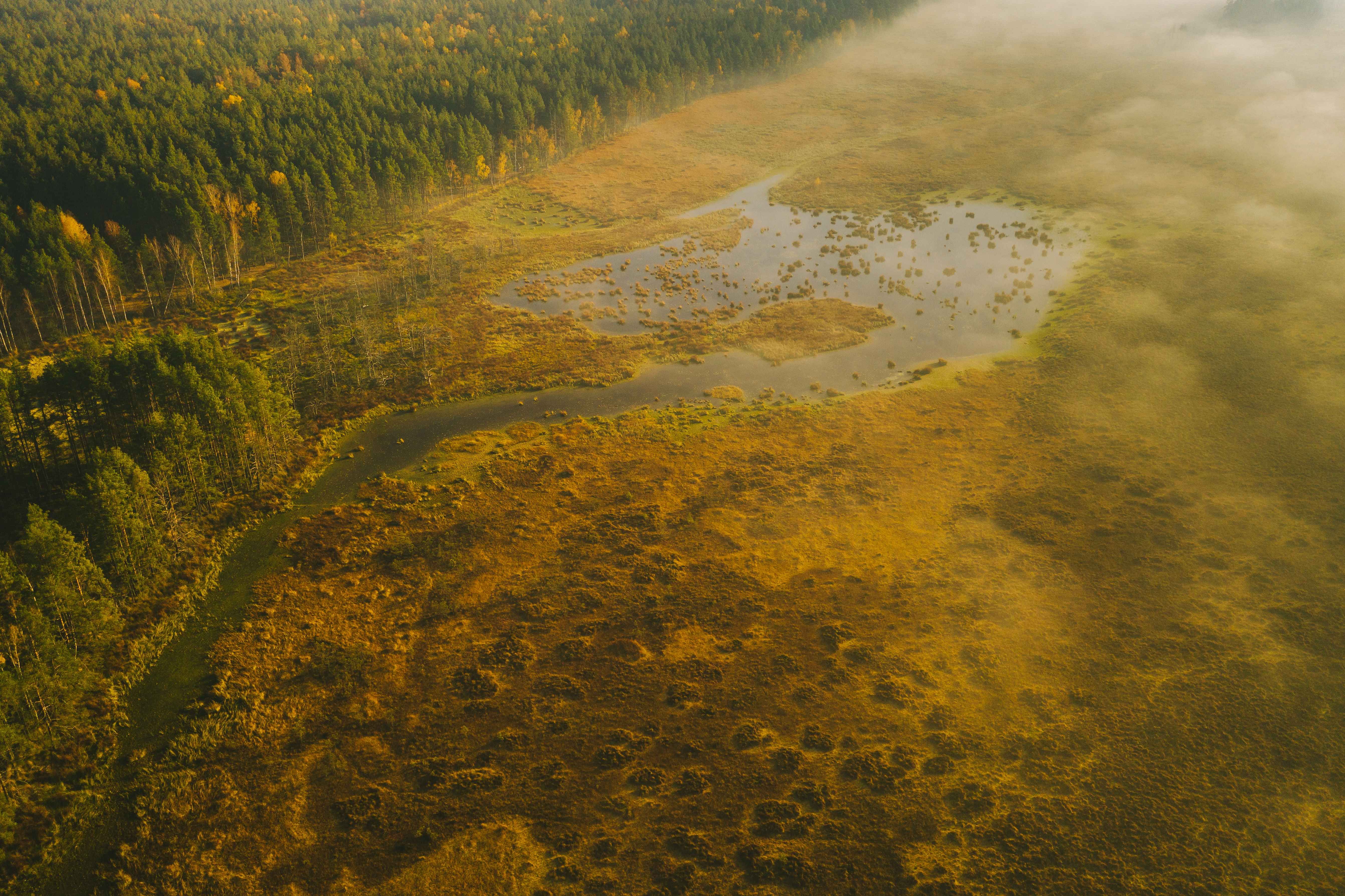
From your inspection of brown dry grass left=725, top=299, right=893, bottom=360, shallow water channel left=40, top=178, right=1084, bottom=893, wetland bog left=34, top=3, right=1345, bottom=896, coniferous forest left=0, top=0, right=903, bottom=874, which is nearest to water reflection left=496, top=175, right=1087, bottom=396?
shallow water channel left=40, top=178, right=1084, bottom=893

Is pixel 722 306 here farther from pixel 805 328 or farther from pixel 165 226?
pixel 165 226

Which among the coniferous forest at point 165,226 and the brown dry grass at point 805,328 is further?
the brown dry grass at point 805,328

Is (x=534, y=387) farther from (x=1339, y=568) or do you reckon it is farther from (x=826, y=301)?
(x=1339, y=568)

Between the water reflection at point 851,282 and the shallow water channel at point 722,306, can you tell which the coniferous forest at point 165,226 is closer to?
the shallow water channel at point 722,306

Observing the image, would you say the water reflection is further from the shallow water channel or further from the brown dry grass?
the brown dry grass

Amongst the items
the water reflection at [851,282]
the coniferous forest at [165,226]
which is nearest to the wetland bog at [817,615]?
the water reflection at [851,282]
